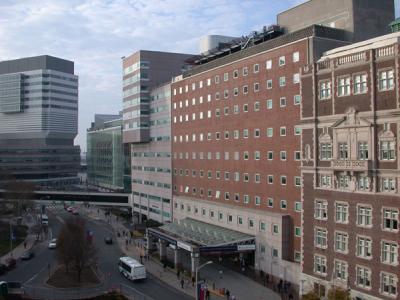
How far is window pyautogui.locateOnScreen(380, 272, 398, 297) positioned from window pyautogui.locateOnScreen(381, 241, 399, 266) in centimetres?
116

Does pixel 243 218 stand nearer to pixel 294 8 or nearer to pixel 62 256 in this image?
pixel 62 256

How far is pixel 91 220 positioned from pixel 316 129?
85.7m

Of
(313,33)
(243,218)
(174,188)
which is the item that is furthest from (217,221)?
(313,33)

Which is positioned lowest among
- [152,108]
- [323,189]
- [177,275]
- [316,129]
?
[177,275]

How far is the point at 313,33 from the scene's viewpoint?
190 feet

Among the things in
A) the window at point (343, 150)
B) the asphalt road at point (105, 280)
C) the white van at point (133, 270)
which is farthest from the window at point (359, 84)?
the white van at point (133, 270)

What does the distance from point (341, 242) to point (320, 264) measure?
4.18 m

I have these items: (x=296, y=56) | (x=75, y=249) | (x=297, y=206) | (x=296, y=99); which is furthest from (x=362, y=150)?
→ (x=75, y=249)

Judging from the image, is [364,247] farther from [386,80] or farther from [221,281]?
[221,281]

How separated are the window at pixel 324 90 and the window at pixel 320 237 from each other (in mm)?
14084

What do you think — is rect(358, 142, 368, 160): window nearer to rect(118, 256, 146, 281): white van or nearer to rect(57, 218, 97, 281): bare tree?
rect(118, 256, 146, 281): white van

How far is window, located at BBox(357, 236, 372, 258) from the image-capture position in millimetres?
45312

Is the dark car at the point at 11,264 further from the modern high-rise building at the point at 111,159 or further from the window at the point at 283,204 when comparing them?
the modern high-rise building at the point at 111,159

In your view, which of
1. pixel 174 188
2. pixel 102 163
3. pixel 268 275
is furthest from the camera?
pixel 102 163
